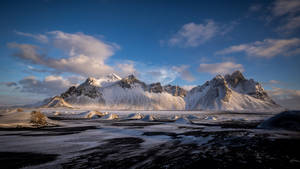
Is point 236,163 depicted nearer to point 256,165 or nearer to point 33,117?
point 256,165

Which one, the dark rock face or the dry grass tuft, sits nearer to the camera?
the dark rock face

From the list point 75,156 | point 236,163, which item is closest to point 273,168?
point 236,163

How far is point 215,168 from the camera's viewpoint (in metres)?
5.61

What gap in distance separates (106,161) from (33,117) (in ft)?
75.4

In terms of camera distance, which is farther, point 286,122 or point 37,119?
point 37,119

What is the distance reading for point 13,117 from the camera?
22.7 m

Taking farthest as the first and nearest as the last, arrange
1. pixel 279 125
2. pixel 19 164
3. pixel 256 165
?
1. pixel 279 125
2. pixel 19 164
3. pixel 256 165

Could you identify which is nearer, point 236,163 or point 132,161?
point 236,163

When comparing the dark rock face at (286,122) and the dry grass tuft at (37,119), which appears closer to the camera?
the dark rock face at (286,122)

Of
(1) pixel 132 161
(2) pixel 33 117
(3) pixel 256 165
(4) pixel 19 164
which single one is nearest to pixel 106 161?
(1) pixel 132 161

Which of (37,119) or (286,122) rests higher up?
(37,119)

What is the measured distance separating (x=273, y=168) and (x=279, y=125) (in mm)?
17314

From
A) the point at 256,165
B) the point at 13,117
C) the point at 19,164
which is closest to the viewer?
the point at 256,165

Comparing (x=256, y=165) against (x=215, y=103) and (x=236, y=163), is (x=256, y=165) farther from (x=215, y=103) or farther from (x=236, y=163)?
(x=215, y=103)
